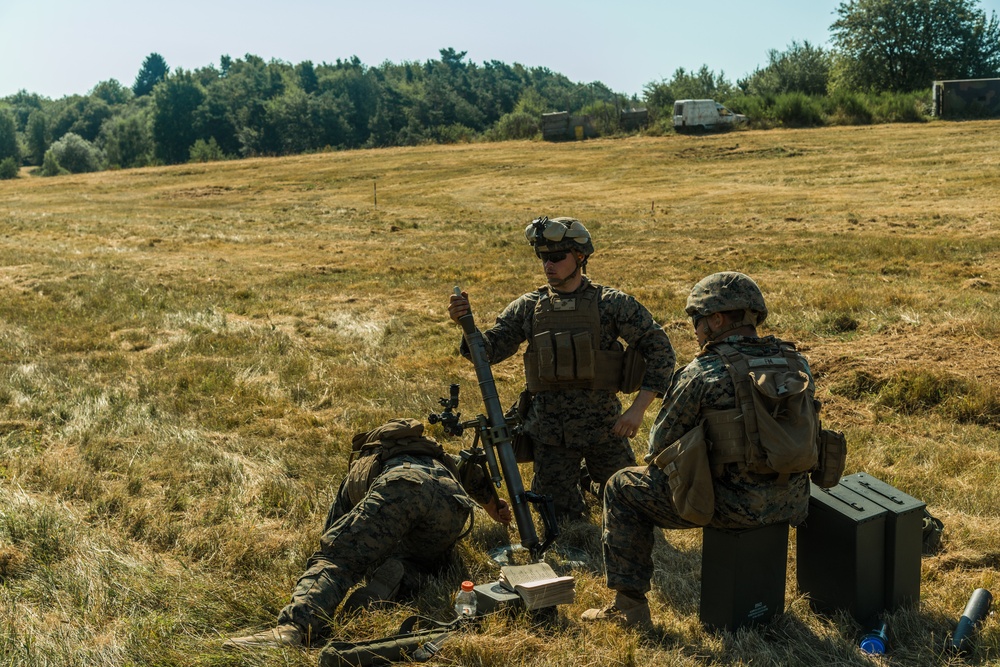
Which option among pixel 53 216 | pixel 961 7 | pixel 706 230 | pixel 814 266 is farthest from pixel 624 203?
pixel 961 7

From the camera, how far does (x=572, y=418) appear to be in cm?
573

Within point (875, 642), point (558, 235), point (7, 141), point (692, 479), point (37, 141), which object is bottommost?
point (875, 642)

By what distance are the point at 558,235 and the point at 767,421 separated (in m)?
1.97

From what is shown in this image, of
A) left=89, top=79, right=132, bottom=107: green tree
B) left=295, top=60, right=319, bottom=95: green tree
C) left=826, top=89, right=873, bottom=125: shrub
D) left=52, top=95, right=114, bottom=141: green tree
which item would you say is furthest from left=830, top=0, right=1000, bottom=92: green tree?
left=89, top=79, right=132, bottom=107: green tree

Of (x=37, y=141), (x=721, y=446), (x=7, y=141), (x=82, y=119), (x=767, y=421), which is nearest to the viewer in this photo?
(x=767, y=421)

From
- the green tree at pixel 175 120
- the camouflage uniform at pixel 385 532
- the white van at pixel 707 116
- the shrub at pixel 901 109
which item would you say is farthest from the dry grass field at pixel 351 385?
the green tree at pixel 175 120

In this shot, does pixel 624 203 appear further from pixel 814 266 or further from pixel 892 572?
pixel 892 572

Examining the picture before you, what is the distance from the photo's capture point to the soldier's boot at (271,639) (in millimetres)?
4000

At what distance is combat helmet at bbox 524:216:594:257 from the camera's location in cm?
537

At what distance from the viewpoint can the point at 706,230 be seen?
21.0m

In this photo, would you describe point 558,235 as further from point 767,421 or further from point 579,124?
point 579,124

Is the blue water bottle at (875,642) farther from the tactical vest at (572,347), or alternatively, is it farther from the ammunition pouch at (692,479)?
the tactical vest at (572,347)

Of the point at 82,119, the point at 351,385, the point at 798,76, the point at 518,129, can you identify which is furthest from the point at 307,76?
the point at 351,385

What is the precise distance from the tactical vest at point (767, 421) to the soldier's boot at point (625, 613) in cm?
86
